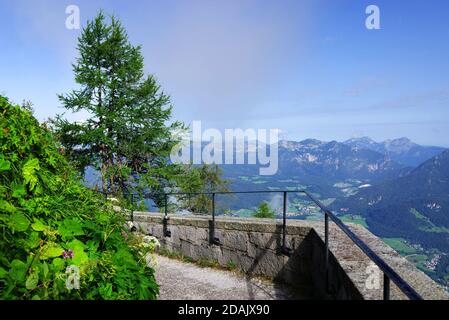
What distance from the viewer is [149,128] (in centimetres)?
1830

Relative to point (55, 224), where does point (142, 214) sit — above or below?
below

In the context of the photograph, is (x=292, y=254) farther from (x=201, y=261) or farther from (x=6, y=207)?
(x=6, y=207)

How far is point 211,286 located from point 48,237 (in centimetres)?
352

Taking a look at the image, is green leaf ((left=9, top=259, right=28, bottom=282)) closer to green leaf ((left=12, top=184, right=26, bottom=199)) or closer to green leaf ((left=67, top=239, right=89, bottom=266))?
green leaf ((left=67, top=239, right=89, bottom=266))

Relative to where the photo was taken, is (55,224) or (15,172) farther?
(15,172)

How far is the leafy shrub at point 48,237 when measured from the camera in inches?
67.9

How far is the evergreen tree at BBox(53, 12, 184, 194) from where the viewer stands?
17.2 metres

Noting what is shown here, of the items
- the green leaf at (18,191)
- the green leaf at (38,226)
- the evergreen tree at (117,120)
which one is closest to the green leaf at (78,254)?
the green leaf at (38,226)

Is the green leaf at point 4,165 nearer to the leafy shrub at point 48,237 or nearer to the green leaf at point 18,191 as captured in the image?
the leafy shrub at point 48,237

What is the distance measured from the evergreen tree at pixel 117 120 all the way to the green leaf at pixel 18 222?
14.9 metres

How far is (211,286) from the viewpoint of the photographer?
17.0ft
